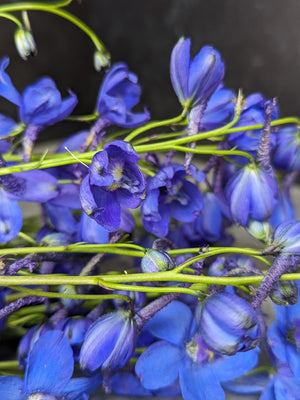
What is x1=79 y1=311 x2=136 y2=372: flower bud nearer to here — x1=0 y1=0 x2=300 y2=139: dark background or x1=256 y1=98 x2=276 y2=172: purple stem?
x1=256 y1=98 x2=276 y2=172: purple stem

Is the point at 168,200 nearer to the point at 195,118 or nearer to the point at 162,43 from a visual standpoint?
the point at 195,118

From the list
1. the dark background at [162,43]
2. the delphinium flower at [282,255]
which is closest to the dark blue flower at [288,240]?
the delphinium flower at [282,255]

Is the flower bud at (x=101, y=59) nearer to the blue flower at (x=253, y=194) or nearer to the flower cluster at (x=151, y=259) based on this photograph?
the flower cluster at (x=151, y=259)

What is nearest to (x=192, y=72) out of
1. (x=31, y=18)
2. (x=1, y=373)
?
(x=1, y=373)

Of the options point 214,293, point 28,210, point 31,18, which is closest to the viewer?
point 214,293

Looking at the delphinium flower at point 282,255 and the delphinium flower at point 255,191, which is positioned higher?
the delphinium flower at point 255,191

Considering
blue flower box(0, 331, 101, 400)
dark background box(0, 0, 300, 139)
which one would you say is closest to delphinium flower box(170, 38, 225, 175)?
blue flower box(0, 331, 101, 400)

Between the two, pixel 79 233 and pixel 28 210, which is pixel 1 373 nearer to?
pixel 79 233

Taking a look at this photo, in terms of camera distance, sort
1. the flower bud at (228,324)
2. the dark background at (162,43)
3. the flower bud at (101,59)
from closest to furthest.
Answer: the flower bud at (228,324) < the flower bud at (101,59) < the dark background at (162,43)
